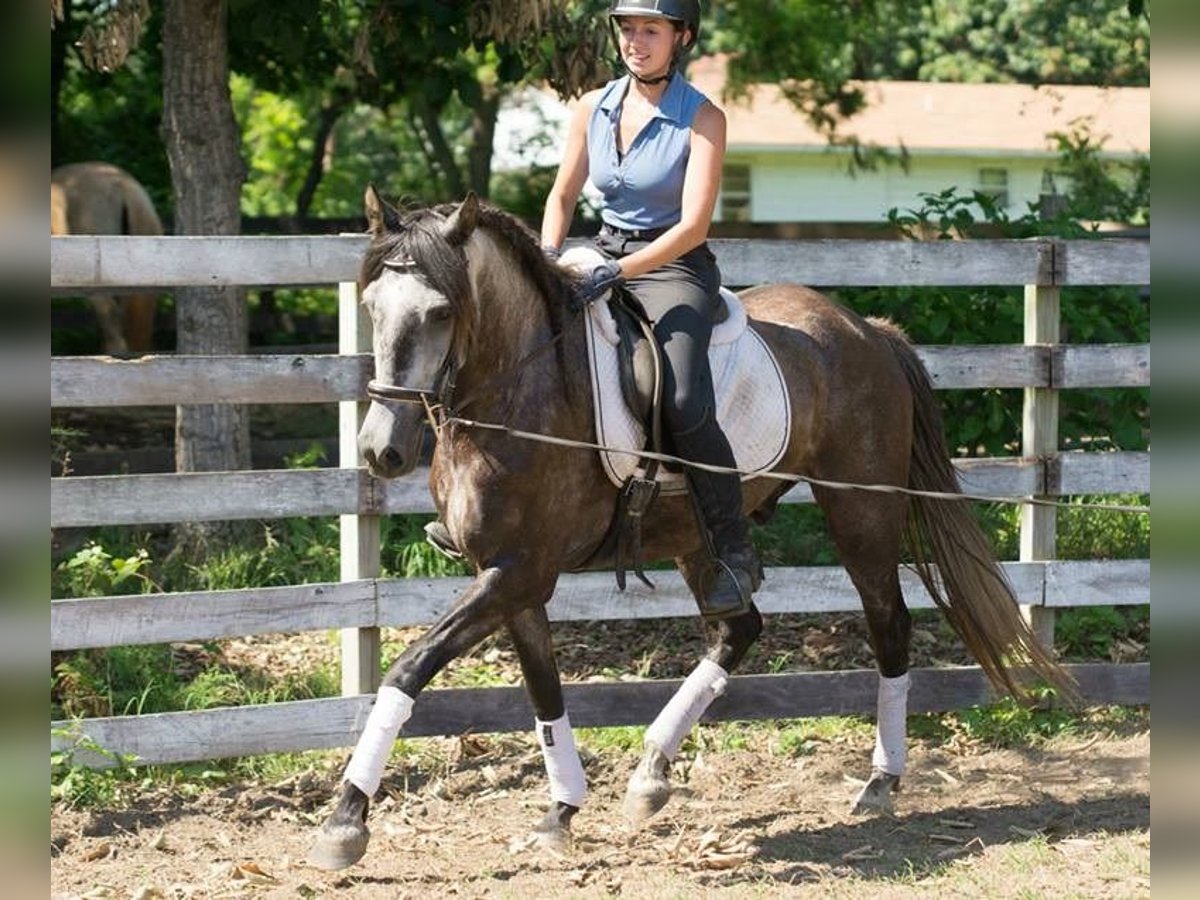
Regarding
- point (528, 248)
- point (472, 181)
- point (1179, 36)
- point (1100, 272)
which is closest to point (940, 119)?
point (472, 181)

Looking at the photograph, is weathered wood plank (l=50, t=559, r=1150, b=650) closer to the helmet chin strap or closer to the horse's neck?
the horse's neck

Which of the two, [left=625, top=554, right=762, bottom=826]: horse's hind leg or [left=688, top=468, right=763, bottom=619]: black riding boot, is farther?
[left=625, top=554, right=762, bottom=826]: horse's hind leg

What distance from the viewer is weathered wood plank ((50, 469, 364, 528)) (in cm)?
624

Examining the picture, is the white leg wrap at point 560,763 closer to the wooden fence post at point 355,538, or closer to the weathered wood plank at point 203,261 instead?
the wooden fence post at point 355,538

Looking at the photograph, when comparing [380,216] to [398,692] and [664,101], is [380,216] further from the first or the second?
[398,692]

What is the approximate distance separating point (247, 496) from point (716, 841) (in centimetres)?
234

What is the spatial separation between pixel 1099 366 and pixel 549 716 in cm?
327

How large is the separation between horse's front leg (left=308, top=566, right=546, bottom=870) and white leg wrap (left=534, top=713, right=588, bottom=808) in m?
0.66

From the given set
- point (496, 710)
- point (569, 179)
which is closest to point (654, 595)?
point (496, 710)

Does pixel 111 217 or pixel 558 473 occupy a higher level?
pixel 111 217

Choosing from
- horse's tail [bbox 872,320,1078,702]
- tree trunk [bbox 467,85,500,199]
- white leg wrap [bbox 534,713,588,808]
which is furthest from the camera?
tree trunk [bbox 467,85,500,199]

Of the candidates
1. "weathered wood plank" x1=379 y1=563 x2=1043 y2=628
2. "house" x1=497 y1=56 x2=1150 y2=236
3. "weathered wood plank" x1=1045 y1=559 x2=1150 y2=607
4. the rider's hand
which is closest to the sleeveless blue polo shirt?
the rider's hand

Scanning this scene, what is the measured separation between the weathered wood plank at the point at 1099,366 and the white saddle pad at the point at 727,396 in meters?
1.90

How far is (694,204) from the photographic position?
5.46 meters
